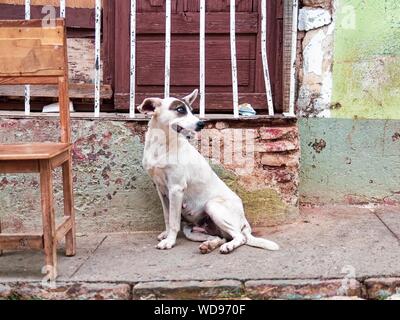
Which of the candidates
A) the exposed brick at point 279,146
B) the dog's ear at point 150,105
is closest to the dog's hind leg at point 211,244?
the exposed brick at point 279,146

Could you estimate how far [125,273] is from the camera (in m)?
3.38

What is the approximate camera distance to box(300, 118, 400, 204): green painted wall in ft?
15.2

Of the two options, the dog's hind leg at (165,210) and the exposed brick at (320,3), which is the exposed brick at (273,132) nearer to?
the dog's hind leg at (165,210)

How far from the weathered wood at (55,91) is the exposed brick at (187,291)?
2.32 metres

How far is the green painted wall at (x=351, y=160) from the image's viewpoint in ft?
15.2

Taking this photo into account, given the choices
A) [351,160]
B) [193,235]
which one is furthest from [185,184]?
[351,160]

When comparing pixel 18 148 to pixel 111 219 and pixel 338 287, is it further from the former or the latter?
pixel 338 287

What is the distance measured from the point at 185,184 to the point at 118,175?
64 centimetres

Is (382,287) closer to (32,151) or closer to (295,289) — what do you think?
(295,289)

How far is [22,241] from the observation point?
334 cm

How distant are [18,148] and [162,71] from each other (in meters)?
1.92

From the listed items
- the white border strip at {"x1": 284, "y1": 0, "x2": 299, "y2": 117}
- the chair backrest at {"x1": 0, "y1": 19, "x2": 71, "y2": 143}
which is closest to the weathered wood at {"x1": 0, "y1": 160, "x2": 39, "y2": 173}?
the chair backrest at {"x1": 0, "y1": 19, "x2": 71, "y2": 143}
